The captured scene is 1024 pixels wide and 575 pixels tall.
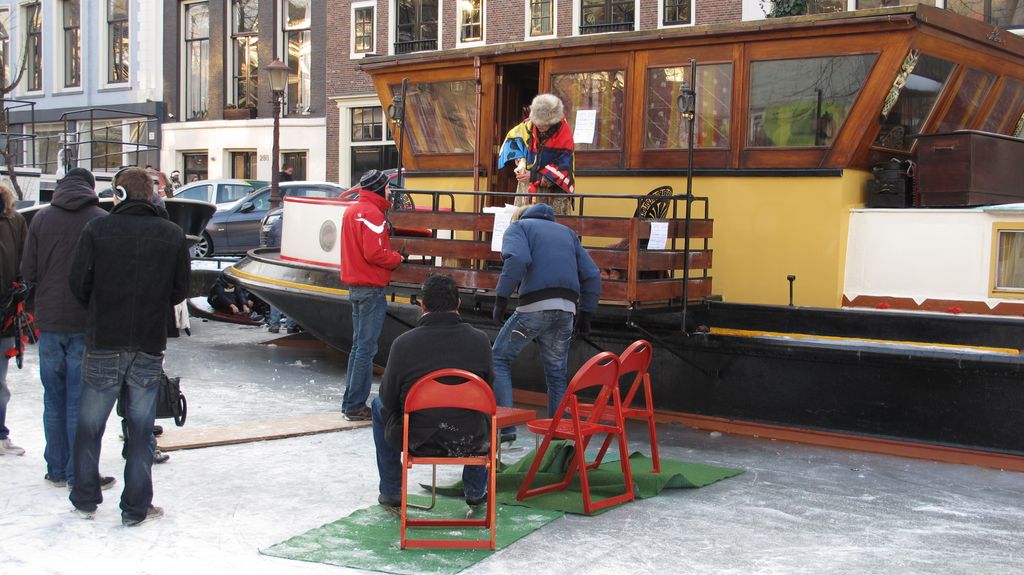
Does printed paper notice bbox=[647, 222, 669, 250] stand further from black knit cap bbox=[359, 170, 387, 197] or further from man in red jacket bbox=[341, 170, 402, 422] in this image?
black knit cap bbox=[359, 170, 387, 197]

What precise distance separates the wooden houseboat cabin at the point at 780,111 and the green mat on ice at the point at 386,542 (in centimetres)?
327

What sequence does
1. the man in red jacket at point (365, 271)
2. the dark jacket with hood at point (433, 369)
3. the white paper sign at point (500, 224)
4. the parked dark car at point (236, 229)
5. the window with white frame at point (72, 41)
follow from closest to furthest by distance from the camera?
1. the dark jacket with hood at point (433, 369)
2. the white paper sign at point (500, 224)
3. the man in red jacket at point (365, 271)
4. the parked dark car at point (236, 229)
5. the window with white frame at point (72, 41)

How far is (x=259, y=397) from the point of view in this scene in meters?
9.40

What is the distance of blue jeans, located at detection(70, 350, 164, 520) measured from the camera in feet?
18.1

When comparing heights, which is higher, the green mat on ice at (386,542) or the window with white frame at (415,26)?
the window with white frame at (415,26)

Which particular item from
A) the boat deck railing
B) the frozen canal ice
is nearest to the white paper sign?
the boat deck railing

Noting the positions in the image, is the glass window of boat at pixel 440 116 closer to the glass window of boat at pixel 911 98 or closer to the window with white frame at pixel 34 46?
the glass window of boat at pixel 911 98

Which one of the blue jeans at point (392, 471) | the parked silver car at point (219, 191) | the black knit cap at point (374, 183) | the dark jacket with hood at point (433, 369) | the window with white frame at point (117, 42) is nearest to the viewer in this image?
the dark jacket with hood at point (433, 369)

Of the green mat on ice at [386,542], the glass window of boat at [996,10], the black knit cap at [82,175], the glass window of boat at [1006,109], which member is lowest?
the green mat on ice at [386,542]

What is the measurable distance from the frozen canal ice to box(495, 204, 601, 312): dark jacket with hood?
114 cm

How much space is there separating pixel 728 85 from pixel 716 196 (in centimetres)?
81

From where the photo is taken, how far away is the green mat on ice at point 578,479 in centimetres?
608

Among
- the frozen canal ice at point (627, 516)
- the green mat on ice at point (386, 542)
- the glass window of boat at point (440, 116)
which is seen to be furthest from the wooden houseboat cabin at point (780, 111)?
the green mat on ice at point (386, 542)

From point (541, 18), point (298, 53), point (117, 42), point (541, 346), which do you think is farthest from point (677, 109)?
point (117, 42)
